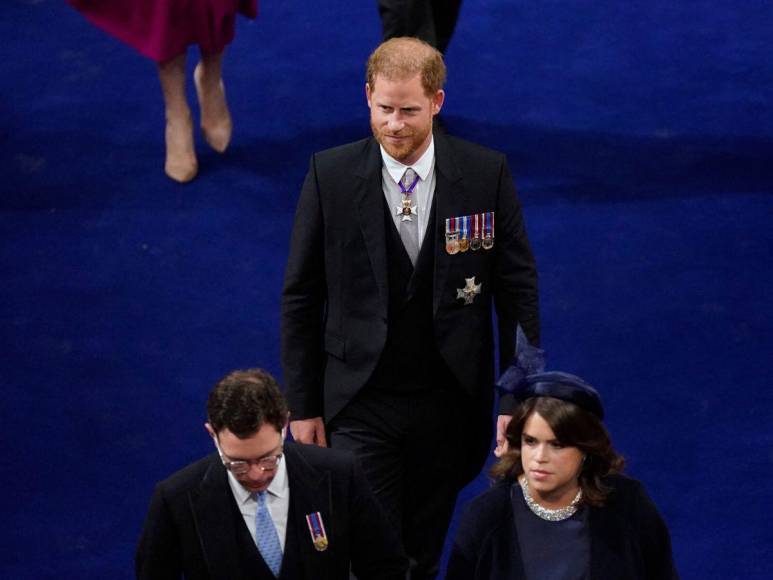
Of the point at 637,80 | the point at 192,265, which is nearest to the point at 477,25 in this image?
the point at 637,80

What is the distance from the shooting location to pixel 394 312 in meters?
4.21

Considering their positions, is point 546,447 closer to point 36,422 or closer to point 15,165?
point 36,422

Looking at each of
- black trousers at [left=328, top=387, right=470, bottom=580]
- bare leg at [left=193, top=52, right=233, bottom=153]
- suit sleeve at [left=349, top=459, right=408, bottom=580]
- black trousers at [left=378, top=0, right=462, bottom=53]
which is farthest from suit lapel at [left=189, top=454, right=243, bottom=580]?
bare leg at [left=193, top=52, right=233, bottom=153]

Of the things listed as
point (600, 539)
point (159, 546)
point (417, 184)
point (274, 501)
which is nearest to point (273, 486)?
point (274, 501)

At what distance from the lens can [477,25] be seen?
791cm

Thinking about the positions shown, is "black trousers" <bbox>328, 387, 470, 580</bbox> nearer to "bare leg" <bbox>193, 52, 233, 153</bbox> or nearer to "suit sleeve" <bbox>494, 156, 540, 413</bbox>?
"suit sleeve" <bbox>494, 156, 540, 413</bbox>

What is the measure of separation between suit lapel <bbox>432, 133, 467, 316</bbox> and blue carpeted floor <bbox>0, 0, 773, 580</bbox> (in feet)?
4.56

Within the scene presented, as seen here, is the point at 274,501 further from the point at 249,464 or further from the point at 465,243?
the point at 465,243

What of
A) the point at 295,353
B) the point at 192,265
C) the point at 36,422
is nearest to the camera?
the point at 295,353

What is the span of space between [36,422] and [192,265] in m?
0.98

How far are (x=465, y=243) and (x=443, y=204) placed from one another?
111mm

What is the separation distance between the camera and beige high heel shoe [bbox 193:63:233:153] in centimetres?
684

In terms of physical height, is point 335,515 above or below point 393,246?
below

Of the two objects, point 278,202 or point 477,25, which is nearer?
point 278,202
